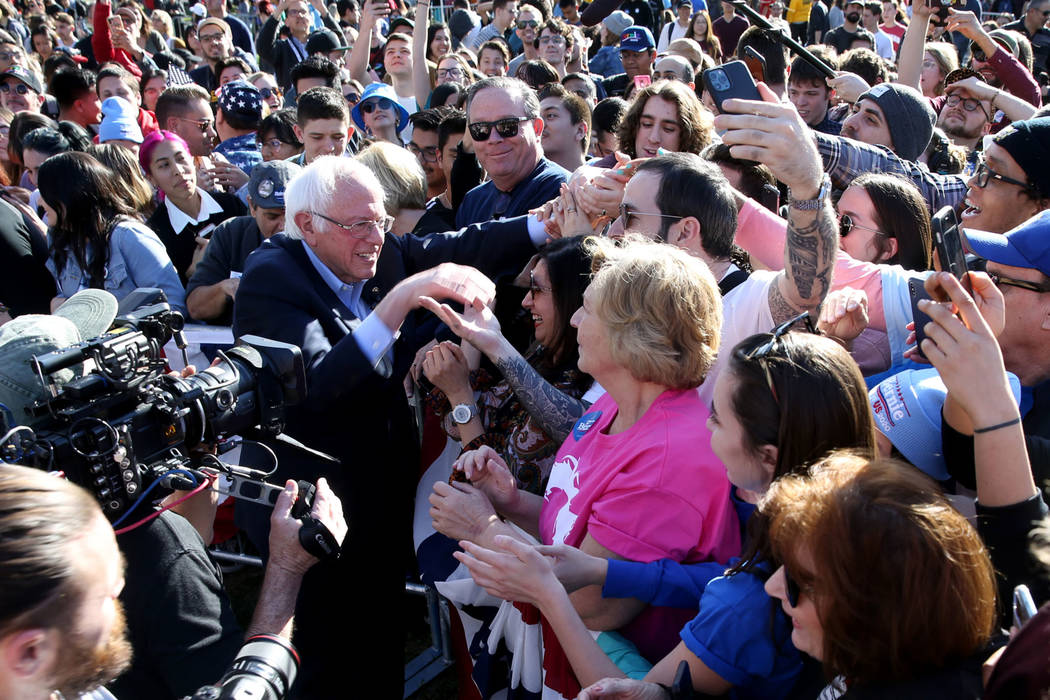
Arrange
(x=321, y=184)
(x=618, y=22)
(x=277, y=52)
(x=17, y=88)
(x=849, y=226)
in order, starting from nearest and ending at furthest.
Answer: (x=321, y=184) < (x=849, y=226) < (x=17, y=88) < (x=277, y=52) < (x=618, y=22)

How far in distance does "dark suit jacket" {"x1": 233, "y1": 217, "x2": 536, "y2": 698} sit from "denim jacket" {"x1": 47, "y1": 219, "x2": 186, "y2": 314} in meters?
1.22

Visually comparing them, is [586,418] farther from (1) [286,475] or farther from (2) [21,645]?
(2) [21,645]

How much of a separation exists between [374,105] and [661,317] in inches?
200

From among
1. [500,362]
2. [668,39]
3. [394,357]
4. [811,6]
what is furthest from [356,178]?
[811,6]

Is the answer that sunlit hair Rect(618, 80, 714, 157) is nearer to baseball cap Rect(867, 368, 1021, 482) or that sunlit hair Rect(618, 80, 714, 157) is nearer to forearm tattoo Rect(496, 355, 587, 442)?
forearm tattoo Rect(496, 355, 587, 442)

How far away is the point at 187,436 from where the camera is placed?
194cm

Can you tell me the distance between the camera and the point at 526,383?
2.68 metres

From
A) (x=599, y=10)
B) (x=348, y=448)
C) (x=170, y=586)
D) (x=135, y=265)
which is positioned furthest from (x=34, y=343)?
(x=599, y=10)

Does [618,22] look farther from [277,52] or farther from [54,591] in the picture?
[54,591]

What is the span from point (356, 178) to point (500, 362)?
83 cm

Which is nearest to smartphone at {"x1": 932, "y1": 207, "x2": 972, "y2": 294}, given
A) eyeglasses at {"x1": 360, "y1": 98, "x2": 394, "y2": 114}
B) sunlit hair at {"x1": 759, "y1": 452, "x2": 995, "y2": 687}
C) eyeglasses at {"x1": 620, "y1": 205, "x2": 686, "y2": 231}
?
sunlit hair at {"x1": 759, "y1": 452, "x2": 995, "y2": 687}

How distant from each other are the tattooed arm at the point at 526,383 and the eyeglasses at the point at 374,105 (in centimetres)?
435

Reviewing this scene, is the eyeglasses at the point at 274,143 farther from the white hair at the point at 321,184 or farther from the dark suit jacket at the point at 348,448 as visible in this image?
the white hair at the point at 321,184

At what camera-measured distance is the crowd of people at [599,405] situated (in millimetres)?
1414
